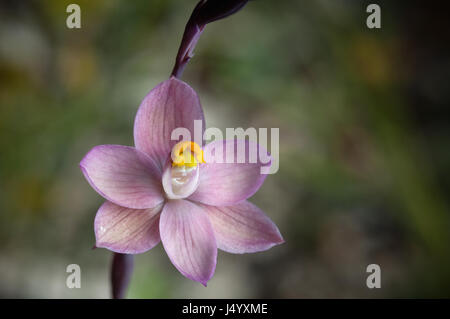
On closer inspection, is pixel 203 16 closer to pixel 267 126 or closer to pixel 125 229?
pixel 125 229

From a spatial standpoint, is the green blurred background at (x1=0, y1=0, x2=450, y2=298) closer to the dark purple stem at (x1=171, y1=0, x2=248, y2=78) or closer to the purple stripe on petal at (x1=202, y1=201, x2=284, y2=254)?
the purple stripe on petal at (x1=202, y1=201, x2=284, y2=254)

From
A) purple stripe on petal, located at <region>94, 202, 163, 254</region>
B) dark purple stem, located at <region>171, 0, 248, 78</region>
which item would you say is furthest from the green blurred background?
dark purple stem, located at <region>171, 0, 248, 78</region>

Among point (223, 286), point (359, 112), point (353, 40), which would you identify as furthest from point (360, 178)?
point (223, 286)

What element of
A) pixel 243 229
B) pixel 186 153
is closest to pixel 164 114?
pixel 186 153

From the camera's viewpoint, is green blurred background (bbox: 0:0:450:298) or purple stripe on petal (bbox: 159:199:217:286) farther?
green blurred background (bbox: 0:0:450:298)

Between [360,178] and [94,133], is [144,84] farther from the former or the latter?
[360,178]

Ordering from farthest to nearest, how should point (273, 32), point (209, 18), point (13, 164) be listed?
point (273, 32) → point (13, 164) → point (209, 18)

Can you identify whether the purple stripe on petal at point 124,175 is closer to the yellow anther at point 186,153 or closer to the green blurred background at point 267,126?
the yellow anther at point 186,153

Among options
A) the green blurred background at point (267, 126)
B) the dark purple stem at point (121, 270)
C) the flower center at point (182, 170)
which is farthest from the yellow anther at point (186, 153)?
the green blurred background at point (267, 126)
